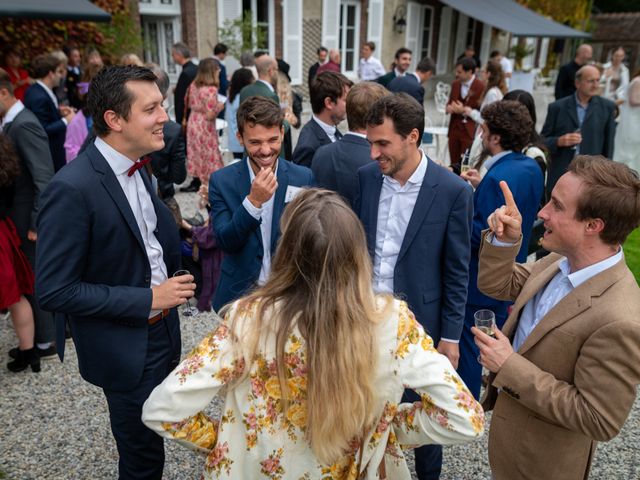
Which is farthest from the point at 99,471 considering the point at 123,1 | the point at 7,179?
the point at 123,1

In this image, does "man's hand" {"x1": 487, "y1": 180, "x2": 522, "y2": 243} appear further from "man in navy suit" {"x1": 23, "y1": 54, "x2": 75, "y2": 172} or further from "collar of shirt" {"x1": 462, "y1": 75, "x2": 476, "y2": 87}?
"collar of shirt" {"x1": 462, "y1": 75, "x2": 476, "y2": 87}

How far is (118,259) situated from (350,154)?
1657mm

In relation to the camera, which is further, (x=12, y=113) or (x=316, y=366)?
(x=12, y=113)

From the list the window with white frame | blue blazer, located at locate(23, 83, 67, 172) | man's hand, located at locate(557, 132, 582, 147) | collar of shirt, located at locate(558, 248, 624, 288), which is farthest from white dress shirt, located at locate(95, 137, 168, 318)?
the window with white frame

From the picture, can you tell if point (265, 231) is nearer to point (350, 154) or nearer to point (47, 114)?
point (350, 154)

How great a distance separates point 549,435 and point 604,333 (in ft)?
1.58

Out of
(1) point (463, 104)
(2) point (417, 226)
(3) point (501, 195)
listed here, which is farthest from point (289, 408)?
(1) point (463, 104)

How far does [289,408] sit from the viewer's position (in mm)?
1463

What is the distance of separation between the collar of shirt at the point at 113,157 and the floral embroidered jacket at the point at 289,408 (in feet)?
2.90

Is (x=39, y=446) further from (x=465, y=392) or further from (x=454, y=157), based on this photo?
(x=454, y=157)

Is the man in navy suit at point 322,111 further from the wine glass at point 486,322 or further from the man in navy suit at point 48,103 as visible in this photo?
the man in navy suit at point 48,103

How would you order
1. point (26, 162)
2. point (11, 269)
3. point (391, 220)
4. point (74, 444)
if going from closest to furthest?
point (391, 220) < point (74, 444) < point (11, 269) < point (26, 162)

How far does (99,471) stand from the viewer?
114 inches

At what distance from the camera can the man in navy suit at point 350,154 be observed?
3.16 m
